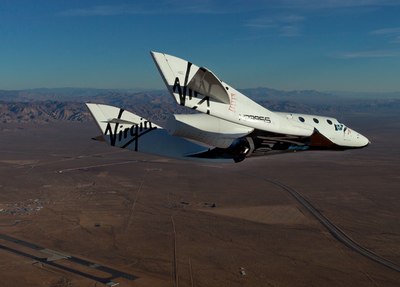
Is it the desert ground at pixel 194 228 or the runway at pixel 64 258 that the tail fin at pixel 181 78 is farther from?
the runway at pixel 64 258

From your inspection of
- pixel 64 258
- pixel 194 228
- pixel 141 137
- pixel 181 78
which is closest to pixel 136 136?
pixel 141 137

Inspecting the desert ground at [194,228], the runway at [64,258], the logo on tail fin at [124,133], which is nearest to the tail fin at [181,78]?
the logo on tail fin at [124,133]

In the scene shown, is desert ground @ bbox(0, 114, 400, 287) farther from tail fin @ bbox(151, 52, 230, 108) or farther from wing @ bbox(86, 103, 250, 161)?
tail fin @ bbox(151, 52, 230, 108)

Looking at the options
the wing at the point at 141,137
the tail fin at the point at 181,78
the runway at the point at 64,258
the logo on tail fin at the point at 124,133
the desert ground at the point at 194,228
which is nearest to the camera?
the tail fin at the point at 181,78

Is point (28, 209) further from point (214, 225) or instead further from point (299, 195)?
point (299, 195)

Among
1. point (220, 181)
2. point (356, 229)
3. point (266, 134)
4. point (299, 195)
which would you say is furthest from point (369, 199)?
point (266, 134)

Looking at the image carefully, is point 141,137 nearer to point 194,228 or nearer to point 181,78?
point 181,78

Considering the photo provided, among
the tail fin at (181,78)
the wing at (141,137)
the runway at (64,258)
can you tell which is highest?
the tail fin at (181,78)
